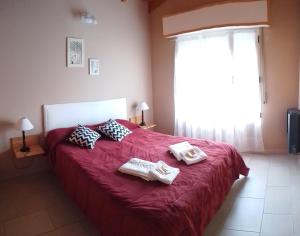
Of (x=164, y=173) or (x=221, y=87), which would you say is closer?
(x=164, y=173)

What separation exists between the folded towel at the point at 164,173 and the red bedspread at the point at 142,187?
0.15 feet

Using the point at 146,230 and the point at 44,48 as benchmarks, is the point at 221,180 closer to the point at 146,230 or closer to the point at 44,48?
the point at 146,230

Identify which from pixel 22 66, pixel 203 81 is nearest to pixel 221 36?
pixel 203 81

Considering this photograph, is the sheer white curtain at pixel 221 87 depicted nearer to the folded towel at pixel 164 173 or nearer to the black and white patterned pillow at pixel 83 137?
the black and white patterned pillow at pixel 83 137

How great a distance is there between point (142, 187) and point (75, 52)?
102 inches

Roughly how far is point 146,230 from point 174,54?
3.69 m

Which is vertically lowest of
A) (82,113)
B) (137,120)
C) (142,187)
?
(142,187)

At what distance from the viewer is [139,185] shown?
204cm

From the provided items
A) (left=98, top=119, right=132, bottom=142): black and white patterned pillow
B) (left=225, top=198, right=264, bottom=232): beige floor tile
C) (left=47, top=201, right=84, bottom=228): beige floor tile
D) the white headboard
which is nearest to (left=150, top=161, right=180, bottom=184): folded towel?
(left=225, top=198, right=264, bottom=232): beige floor tile

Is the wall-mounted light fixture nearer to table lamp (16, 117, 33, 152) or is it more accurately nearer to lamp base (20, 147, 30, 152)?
table lamp (16, 117, 33, 152)

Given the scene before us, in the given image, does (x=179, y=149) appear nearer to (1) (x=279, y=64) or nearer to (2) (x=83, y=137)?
(2) (x=83, y=137)

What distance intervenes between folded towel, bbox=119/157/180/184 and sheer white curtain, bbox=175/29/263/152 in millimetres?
2365

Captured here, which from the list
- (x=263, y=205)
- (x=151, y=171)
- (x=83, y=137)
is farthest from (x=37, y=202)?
(x=263, y=205)

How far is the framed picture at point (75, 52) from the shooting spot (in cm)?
374
